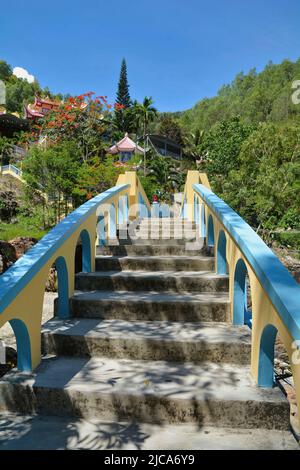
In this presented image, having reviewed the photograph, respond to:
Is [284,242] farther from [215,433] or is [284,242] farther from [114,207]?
[215,433]

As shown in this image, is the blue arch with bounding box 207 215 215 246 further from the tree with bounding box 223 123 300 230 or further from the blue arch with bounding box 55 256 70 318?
the tree with bounding box 223 123 300 230

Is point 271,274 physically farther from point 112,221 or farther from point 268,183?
point 268,183

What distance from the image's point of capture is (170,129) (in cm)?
5244

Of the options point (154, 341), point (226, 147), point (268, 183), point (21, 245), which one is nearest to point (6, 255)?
point (21, 245)

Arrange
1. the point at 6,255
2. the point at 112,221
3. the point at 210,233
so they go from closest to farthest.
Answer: the point at 210,233 → the point at 112,221 → the point at 6,255

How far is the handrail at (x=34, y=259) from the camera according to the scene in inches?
93.2

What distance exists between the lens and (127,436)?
7.06ft

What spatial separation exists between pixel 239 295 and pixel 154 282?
0.96 m

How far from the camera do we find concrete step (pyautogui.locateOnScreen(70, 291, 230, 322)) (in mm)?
3229

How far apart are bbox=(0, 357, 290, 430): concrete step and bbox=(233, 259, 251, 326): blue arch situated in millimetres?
547

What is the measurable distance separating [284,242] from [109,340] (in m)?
17.9

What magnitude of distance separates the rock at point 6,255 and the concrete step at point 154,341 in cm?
628

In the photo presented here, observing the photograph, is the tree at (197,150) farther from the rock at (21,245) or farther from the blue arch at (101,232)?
the blue arch at (101,232)

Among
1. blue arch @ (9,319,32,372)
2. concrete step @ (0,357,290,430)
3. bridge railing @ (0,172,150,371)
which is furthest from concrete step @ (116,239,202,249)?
blue arch @ (9,319,32,372)
